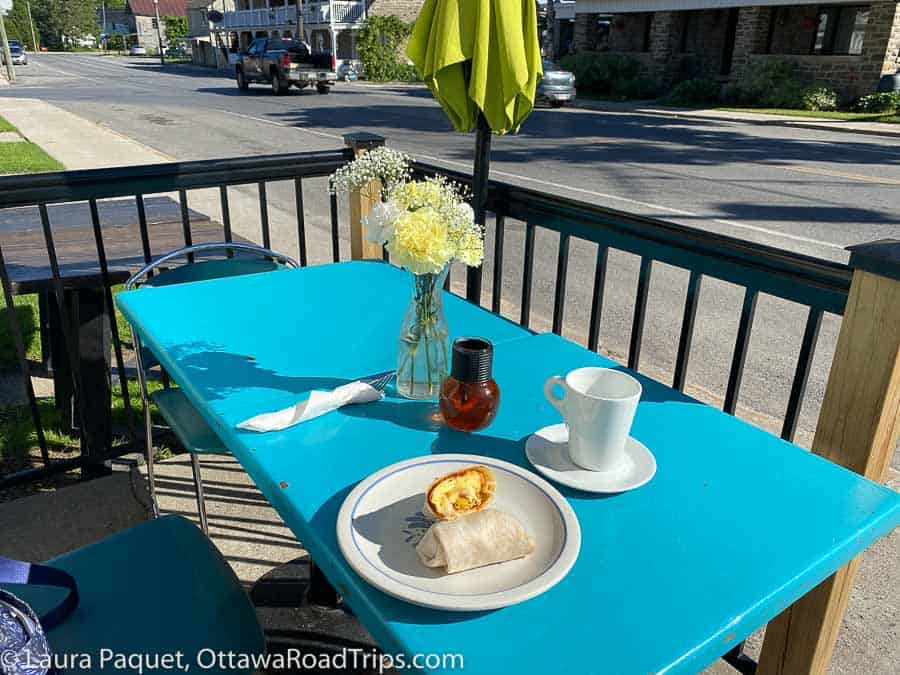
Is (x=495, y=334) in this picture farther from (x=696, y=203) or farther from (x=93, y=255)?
(x=696, y=203)

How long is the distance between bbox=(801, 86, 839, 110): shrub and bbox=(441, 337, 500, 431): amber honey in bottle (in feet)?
68.9

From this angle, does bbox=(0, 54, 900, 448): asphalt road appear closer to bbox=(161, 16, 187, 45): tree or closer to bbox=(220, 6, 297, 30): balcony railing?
bbox=(220, 6, 297, 30): balcony railing

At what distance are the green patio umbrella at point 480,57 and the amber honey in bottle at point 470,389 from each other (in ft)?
3.88

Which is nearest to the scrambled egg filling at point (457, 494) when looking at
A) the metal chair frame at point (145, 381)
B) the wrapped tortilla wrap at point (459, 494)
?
the wrapped tortilla wrap at point (459, 494)

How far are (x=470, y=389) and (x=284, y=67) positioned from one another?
25.2 metres

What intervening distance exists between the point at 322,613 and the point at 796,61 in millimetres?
22888

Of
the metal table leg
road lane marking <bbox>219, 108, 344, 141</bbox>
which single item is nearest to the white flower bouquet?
the metal table leg

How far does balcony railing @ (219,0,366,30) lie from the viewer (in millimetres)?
34375

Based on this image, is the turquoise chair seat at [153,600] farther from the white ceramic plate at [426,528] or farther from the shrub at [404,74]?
the shrub at [404,74]

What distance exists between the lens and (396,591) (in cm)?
103

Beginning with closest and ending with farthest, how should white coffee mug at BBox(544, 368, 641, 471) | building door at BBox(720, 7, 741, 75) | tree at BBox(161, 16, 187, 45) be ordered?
white coffee mug at BBox(544, 368, 641, 471) → building door at BBox(720, 7, 741, 75) → tree at BBox(161, 16, 187, 45)

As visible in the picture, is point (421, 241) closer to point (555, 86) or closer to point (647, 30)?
point (555, 86)

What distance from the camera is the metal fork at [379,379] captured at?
5.46ft

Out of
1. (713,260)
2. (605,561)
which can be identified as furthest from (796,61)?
(605,561)
